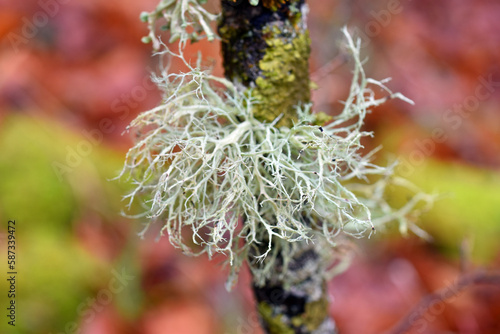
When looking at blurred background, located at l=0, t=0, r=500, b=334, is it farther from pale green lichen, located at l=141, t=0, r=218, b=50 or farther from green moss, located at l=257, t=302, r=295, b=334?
pale green lichen, located at l=141, t=0, r=218, b=50

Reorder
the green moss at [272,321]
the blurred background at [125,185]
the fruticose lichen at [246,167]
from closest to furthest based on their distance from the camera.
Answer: the fruticose lichen at [246,167] < the green moss at [272,321] < the blurred background at [125,185]

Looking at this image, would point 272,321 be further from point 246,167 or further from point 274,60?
point 274,60

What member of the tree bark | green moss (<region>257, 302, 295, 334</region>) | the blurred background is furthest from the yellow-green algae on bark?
the blurred background

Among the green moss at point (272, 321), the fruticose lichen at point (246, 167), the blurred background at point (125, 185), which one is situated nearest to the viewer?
the fruticose lichen at point (246, 167)

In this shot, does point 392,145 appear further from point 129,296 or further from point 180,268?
point 129,296

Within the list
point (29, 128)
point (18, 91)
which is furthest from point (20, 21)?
point (29, 128)

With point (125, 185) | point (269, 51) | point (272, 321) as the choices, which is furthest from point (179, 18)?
point (125, 185)

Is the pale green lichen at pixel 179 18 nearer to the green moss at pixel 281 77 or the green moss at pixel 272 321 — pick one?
the green moss at pixel 281 77

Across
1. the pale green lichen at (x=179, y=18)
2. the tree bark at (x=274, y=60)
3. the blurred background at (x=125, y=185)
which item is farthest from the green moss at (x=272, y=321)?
the pale green lichen at (x=179, y=18)
